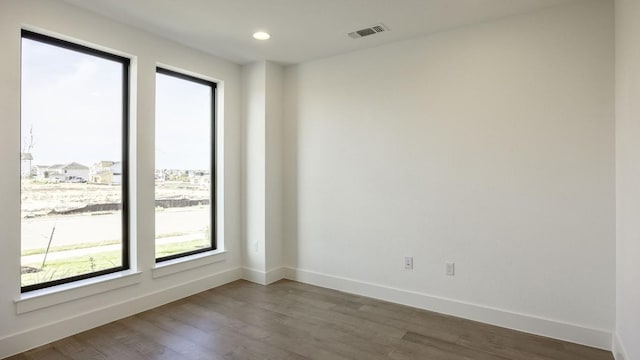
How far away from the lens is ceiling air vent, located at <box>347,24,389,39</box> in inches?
125

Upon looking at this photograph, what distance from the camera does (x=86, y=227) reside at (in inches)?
121

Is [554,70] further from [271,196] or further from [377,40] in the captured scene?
[271,196]

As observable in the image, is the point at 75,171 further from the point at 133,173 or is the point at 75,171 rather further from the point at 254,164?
the point at 254,164

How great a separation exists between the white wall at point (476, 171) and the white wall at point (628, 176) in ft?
0.47

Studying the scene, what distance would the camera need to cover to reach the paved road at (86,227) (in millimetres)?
2736

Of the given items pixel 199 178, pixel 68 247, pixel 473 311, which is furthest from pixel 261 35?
pixel 473 311

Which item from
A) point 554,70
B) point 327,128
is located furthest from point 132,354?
point 554,70

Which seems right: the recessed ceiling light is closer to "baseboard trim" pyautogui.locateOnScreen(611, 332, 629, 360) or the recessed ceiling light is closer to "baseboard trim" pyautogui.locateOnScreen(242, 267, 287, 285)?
"baseboard trim" pyautogui.locateOnScreen(242, 267, 287, 285)

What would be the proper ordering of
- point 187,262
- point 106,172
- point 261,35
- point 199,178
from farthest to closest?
point 199,178, point 187,262, point 261,35, point 106,172

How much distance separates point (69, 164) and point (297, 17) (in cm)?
236

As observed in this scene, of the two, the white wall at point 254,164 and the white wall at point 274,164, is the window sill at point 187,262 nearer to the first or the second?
the white wall at point 254,164

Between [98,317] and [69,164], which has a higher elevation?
[69,164]

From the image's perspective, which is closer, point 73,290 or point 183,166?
point 73,290

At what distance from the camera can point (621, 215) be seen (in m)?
2.41
